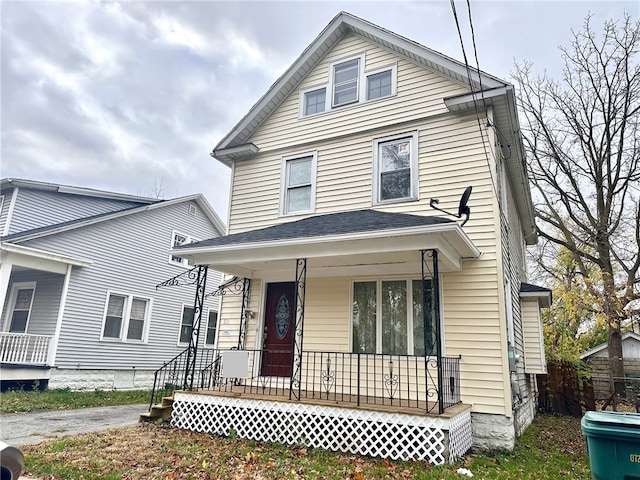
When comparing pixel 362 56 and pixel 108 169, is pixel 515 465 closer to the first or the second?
pixel 362 56

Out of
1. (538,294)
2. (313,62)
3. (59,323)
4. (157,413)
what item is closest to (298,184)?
(313,62)

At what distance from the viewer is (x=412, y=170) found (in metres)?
8.41

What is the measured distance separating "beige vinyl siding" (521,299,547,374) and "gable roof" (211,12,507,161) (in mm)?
5917

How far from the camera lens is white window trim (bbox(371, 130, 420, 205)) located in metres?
8.30

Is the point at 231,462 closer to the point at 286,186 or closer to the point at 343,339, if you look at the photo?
the point at 343,339

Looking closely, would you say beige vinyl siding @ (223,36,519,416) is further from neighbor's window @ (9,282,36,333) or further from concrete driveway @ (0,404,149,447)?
neighbor's window @ (9,282,36,333)

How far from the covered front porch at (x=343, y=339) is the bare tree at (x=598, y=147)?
411 inches

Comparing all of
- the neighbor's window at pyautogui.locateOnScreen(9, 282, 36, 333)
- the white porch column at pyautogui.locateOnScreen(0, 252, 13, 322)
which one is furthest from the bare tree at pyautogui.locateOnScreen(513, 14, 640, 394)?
the neighbor's window at pyautogui.locateOnScreen(9, 282, 36, 333)

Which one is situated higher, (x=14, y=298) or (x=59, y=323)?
(x=14, y=298)

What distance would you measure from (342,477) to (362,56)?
8645 millimetres

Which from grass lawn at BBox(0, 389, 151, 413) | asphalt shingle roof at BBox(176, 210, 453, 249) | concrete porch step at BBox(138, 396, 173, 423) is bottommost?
grass lawn at BBox(0, 389, 151, 413)

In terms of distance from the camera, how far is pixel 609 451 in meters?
4.49

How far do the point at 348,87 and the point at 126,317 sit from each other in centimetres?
1101

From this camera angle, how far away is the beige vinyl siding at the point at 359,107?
8.55 m
